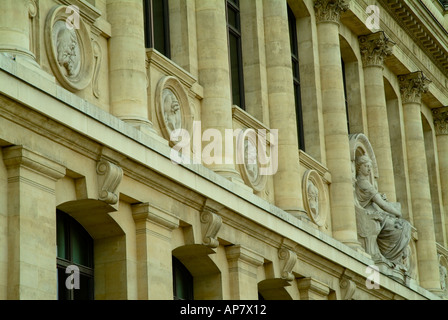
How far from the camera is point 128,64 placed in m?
23.9

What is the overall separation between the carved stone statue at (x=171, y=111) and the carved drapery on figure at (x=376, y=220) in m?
9.87

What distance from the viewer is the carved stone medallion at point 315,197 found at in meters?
31.3

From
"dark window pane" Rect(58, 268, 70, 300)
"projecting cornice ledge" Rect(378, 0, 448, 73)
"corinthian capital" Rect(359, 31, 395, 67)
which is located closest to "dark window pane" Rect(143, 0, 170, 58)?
"dark window pane" Rect(58, 268, 70, 300)

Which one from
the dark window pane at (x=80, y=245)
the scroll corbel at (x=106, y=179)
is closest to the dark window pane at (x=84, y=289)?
the dark window pane at (x=80, y=245)

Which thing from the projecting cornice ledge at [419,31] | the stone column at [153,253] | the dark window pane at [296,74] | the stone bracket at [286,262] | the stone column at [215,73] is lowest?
the stone column at [153,253]

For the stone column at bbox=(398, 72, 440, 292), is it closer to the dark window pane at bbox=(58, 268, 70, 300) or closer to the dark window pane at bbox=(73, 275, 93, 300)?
the dark window pane at bbox=(73, 275, 93, 300)

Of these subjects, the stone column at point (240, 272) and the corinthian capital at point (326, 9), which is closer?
the stone column at point (240, 272)

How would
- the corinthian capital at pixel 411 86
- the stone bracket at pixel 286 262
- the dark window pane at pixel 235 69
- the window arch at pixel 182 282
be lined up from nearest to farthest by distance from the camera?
1. the window arch at pixel 182 282
2. the stone bracket at pixel 286 262
3. the dark window pane at pixel 235 69
4. the corinthian capital at pixel 411 86

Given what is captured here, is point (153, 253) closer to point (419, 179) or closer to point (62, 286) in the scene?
point (62, 286)

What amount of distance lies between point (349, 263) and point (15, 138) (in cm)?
1389

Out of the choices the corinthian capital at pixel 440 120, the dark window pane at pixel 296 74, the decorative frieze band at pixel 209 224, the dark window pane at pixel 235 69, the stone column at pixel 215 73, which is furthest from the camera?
the corinthian capital at pixel 440 120

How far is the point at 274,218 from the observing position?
1101 inches

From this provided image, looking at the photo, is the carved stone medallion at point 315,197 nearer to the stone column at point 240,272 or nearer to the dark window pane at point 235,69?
the dark window pane at point 235,69

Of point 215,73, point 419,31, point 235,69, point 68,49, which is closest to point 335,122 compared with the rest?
point 235,69
